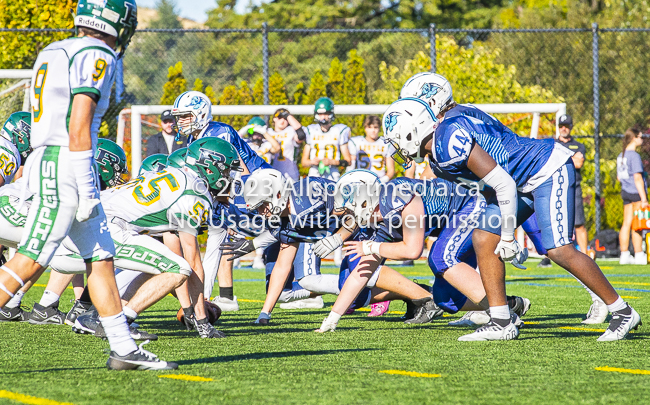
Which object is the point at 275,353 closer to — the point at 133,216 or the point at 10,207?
the point at 133,216

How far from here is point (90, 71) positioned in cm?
360

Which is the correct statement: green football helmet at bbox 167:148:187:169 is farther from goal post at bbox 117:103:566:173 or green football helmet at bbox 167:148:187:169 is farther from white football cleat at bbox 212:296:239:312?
goal post at bbox 117:103:566:173

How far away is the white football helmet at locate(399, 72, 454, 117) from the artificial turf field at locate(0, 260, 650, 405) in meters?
1.47

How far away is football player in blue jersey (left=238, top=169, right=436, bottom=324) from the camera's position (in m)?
5.97

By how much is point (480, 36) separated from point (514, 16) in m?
9.33

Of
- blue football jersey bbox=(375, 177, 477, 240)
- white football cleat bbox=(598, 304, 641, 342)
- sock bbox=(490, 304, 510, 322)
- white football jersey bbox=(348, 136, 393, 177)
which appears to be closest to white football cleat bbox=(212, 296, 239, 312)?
blue football jersey bbox=(375, 177, 477, 240)

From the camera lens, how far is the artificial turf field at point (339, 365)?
128 inches

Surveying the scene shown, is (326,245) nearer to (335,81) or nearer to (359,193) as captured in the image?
(359,193)

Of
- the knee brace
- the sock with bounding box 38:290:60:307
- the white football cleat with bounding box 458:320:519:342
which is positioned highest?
the knee brace

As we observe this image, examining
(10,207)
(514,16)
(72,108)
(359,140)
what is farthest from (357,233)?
(514,16)

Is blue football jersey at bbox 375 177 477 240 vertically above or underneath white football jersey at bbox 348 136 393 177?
underneath

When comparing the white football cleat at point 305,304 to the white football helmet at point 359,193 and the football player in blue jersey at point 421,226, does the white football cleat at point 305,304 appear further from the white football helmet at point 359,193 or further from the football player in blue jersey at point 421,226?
the white football helmet at point 359,193

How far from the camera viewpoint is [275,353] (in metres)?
4.46

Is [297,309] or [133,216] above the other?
[133,216]
